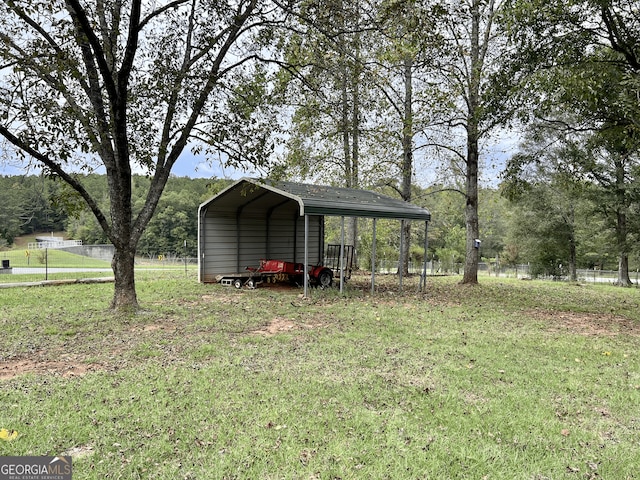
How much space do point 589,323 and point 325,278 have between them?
6.30 m

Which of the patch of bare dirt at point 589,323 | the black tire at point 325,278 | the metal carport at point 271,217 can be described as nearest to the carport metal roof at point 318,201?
the metal carport at point 271,217

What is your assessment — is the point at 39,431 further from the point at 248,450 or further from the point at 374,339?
the point at 374,339

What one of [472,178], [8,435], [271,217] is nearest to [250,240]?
[271,217]

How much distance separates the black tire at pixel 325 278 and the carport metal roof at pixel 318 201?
2195 mm

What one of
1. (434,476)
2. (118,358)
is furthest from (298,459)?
(118,358)

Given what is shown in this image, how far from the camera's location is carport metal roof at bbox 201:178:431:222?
916 cm

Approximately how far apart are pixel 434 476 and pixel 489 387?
172 cm

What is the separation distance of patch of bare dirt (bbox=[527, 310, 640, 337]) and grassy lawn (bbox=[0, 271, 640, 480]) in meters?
0.07

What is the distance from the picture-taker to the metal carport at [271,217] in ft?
32.4

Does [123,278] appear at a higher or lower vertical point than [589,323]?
higher

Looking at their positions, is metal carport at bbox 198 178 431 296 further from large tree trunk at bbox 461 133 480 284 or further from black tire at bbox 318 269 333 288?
large tree trunk at bbox 461 133 480 284

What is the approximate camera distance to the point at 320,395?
3.53 metres

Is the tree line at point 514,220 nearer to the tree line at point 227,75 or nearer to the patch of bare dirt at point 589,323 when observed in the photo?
the tree line at point 227,75

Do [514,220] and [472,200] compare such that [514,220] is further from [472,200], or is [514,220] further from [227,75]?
[227,75]
